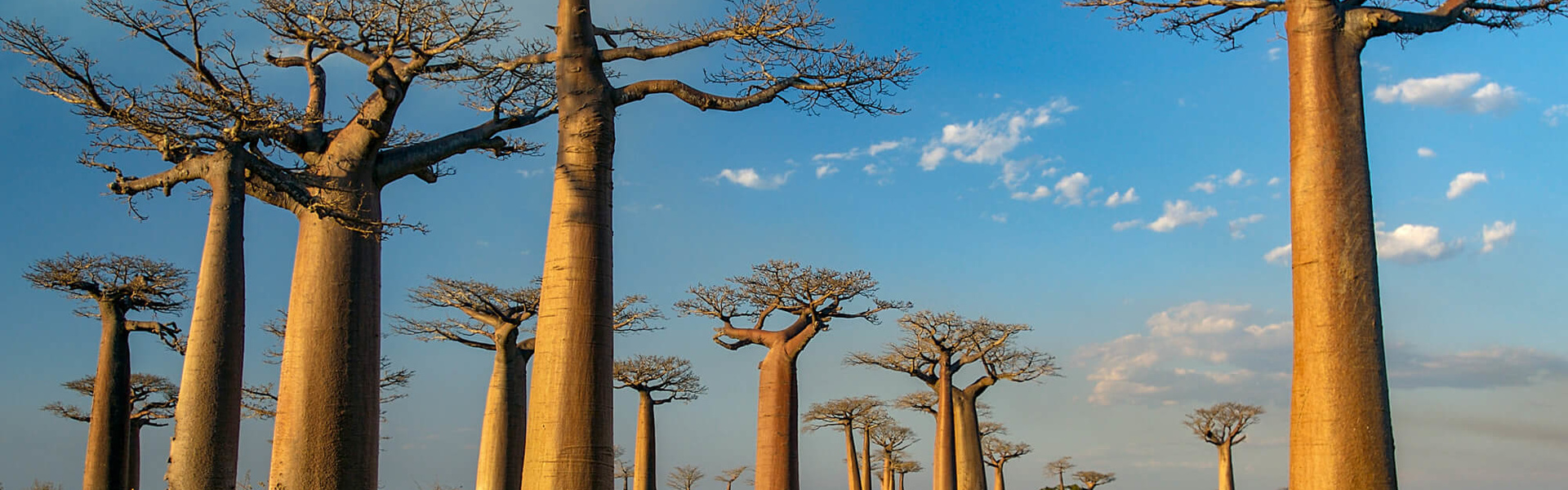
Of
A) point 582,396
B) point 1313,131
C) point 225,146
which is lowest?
point 582,396

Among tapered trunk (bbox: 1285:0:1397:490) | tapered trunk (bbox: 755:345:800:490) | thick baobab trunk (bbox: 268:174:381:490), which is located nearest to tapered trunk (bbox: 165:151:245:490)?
thick baobab trunk (bbox: 268:174:381:490)

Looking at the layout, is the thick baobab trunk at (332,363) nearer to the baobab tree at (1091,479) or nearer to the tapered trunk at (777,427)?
the tapered trunk at (777,427)

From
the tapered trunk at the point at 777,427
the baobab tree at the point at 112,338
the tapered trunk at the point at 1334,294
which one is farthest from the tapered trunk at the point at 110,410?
the tapered trunk at the point at 1334,294

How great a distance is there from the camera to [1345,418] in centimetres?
556

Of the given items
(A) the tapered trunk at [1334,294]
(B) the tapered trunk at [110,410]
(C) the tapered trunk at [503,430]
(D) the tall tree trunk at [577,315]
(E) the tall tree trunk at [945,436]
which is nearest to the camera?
(A) the tapered trunk at [1334,294]

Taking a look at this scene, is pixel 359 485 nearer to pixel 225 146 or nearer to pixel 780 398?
pixel 225 146

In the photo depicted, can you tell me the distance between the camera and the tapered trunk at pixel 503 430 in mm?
16781

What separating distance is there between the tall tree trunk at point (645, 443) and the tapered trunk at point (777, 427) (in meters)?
6.96

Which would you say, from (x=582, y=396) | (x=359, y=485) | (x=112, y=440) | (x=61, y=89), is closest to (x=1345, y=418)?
(x=582, y=396)

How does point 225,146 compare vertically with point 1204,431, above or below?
above

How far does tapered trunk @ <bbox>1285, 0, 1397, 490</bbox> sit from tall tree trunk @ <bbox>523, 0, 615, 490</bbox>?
3.62 metres

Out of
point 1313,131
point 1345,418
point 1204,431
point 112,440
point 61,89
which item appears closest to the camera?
point 1345,418

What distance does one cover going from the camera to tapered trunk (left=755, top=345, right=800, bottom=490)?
Result: 50.4ft

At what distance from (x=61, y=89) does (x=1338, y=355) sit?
818cm
